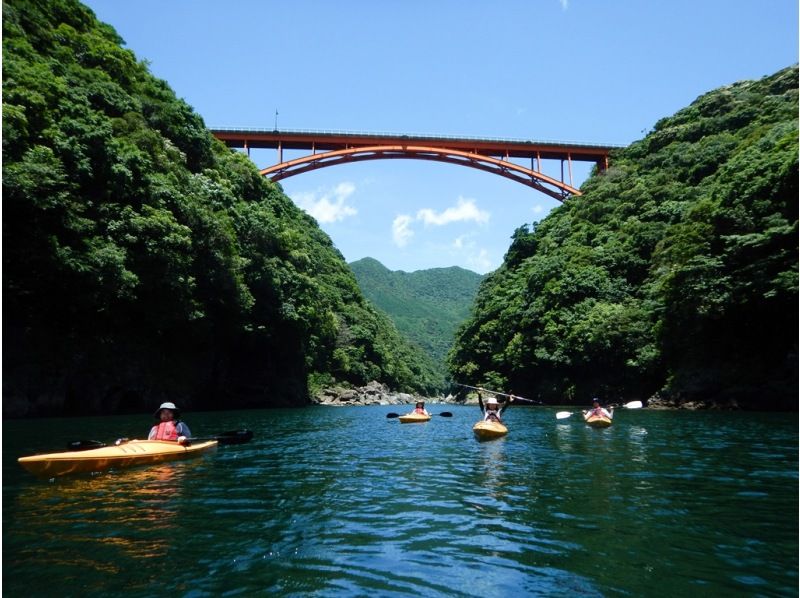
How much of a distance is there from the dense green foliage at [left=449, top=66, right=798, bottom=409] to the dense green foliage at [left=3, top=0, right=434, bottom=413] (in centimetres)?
1978

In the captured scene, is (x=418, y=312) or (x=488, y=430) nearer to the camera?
(x=488, y=430)

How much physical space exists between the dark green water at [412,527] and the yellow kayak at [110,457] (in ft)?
0.73

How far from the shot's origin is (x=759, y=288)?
24500mm

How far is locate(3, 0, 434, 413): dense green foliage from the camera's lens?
67.4 ft

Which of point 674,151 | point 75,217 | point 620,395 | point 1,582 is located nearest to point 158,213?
point 75,217

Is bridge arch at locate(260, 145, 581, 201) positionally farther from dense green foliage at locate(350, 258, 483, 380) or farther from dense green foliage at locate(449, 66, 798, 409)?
dense green foliage at locate(350, 258, 483, 380)

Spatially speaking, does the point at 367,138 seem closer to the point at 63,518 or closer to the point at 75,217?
the point at 75,217

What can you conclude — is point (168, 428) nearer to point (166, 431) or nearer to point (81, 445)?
point (166, 431)

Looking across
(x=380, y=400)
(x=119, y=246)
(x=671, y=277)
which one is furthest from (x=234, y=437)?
(x=380, y=400)

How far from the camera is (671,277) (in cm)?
2936

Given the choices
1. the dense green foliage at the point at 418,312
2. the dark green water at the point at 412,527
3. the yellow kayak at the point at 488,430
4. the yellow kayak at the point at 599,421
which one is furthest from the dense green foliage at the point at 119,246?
the dense green foliage at the point at 418,312

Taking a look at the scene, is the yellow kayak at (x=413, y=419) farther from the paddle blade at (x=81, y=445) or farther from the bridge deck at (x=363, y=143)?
the bridge deck at (x=363, y=143)

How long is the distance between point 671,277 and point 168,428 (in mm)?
26401

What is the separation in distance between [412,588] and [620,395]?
1450 inches
